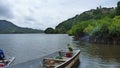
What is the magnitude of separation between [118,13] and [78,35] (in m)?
31.6

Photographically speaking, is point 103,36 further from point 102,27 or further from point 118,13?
point 118,13

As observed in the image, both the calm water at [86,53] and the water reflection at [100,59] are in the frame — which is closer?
the water reflection at [100,59]

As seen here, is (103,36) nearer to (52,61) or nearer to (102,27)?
(102,27)

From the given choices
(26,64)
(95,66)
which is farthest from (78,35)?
(26,64)

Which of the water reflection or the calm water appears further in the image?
the calm water

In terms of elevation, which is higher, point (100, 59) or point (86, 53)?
point (86, 53)

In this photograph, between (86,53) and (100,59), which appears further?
(86,53)

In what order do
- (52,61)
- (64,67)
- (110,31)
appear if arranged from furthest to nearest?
(110,31) < (52,61) < (64,67)

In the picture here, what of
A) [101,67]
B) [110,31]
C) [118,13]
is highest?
[118,13]

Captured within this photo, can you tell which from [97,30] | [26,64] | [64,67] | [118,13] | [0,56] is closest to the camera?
[26,64]

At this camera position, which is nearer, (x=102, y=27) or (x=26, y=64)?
(x=26, y=64)

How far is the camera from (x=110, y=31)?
7444 centimetres

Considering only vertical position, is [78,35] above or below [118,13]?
below

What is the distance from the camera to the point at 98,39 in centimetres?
7981
